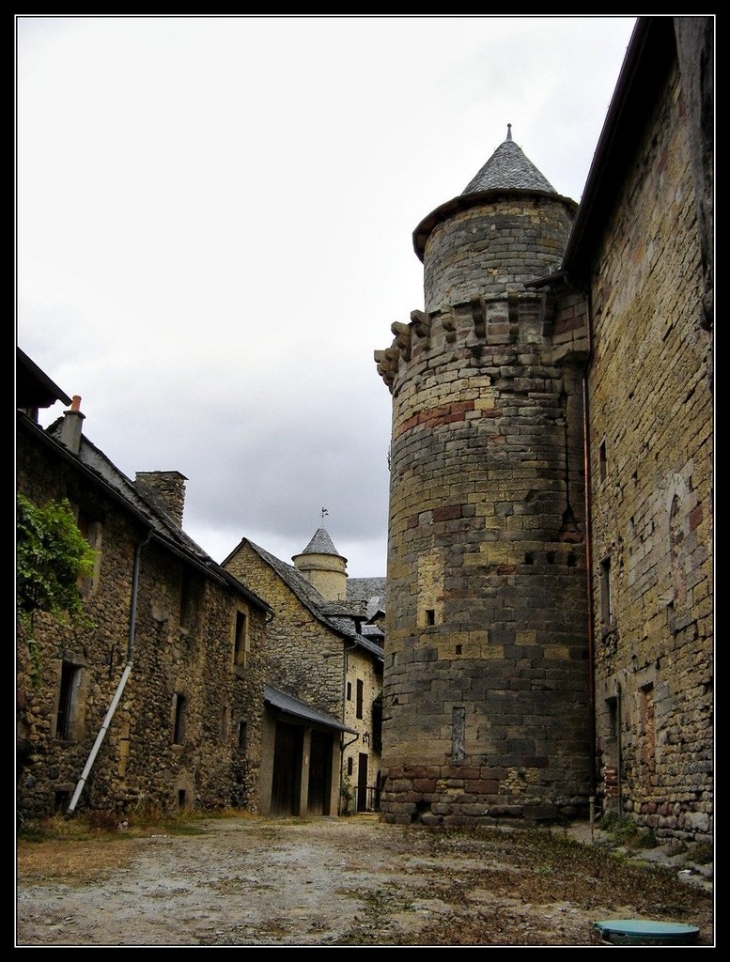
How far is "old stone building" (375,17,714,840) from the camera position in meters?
10.1

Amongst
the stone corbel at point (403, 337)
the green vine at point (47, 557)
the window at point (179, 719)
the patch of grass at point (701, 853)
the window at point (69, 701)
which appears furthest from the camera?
the window at point (179, 719)

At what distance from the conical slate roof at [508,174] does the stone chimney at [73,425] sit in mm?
7947

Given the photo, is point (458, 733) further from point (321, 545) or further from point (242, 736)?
point (321, 545)

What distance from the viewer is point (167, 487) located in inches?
812

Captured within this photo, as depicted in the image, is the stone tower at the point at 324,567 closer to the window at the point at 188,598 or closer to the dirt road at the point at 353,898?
the window at the point at 188,598

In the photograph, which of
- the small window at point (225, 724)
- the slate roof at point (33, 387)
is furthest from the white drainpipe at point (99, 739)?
the small window at point (225, 724)

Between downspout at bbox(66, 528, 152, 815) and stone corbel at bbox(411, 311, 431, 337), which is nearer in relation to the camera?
downspout at bbox(66, 528, 152, 815)

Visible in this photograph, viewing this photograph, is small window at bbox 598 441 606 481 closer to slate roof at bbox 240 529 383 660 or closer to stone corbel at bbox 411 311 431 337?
stone corbel at bbox 411 311 431 337

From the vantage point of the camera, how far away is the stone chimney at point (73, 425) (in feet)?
53.8

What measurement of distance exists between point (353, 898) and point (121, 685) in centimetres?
863

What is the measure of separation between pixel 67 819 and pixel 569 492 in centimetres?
862

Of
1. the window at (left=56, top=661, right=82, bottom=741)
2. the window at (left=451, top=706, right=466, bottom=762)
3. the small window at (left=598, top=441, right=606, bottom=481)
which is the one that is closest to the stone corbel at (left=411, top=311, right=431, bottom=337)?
the small window at (left=598, top=441, right=606, bottom=481)

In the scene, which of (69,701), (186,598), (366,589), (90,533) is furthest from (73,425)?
(366,589)

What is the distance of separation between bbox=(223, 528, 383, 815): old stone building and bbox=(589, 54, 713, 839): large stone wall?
38.0ft
